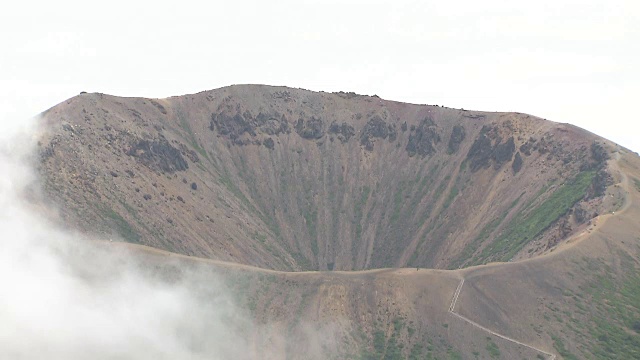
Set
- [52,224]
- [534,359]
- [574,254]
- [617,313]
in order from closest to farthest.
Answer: [534,359]
[617,313]
[574,254]
[52,224]

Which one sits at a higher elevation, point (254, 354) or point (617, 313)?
point (617, 313)

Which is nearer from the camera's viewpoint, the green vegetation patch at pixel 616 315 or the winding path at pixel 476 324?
the winding path at pixel 476 324

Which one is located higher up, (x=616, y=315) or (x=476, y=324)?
(x=616, y=315)

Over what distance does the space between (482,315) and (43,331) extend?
297 ft

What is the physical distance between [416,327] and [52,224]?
95543mm

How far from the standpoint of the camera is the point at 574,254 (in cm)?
17662

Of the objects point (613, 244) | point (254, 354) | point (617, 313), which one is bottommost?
point (254, 354)

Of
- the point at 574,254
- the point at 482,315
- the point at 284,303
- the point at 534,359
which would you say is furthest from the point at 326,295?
the point at 574,254

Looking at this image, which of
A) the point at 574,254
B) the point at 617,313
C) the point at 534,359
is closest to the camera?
the point at 534,359

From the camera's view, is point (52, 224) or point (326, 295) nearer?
point (326, 295)

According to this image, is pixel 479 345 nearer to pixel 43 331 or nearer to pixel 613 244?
pixel 613 244

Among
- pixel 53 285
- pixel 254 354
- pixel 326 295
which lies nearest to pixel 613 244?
pixel 326 295

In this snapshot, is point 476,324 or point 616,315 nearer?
point 476,324

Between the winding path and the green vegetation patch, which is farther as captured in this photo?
the green vegetation patch
